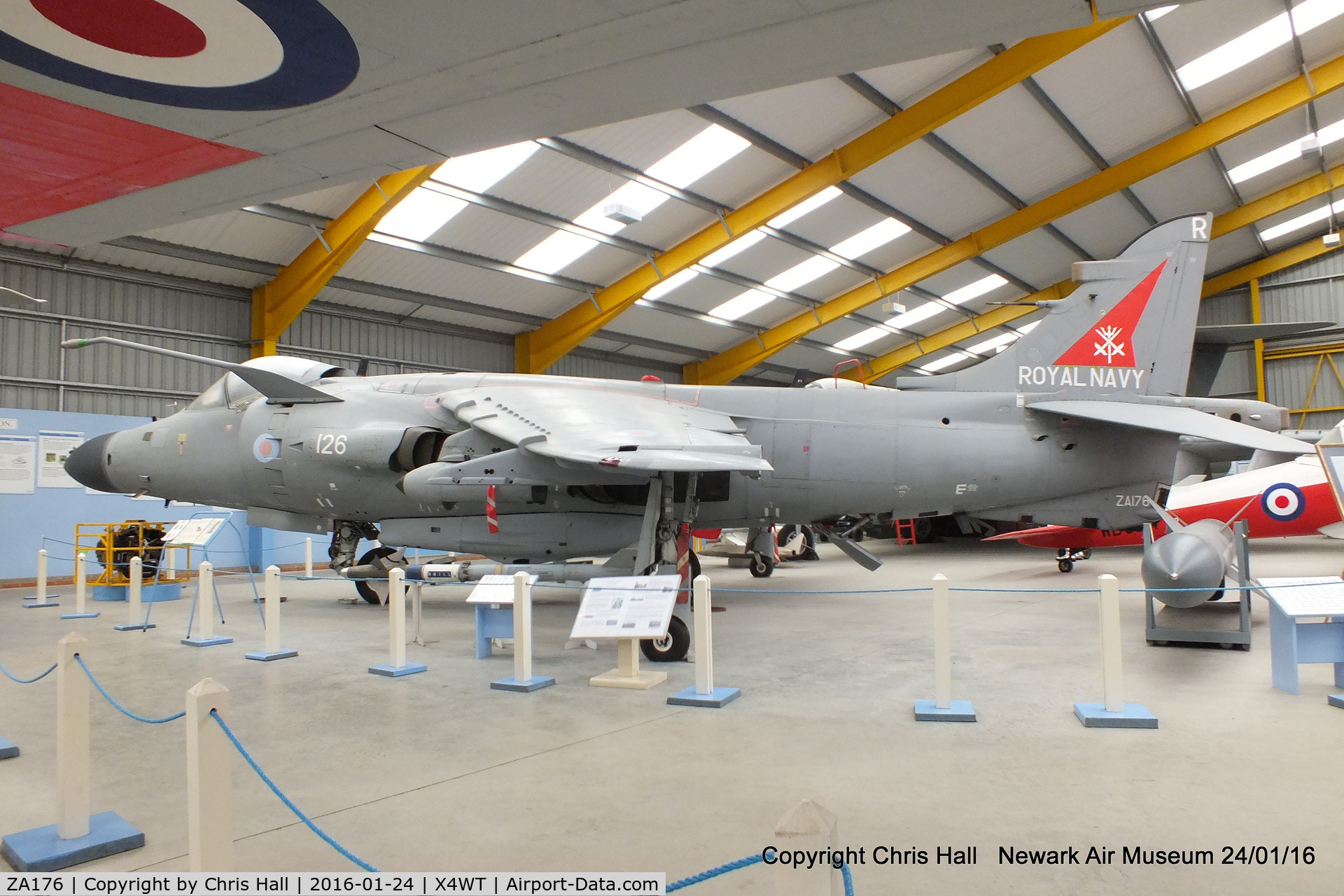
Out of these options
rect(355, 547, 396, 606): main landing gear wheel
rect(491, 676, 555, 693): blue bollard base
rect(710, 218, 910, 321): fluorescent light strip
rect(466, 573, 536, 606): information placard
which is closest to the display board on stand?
rect(491, 676, 555, 693): blue bollard base

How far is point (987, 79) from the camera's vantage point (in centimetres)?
1391

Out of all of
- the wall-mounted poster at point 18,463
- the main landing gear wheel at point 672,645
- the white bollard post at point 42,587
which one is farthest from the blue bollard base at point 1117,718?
the wall-mounted poster at point 18,463

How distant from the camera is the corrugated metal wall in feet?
48.2

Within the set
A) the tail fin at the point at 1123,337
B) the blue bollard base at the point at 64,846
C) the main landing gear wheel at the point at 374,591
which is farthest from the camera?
the main landing gear wheel at the point at 374,591

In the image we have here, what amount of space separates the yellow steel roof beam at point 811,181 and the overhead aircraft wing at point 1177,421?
4834 mm

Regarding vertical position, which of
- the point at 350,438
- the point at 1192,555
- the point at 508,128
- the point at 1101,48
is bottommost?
the point at 1192,555

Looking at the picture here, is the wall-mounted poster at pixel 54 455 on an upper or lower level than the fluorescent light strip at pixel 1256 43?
lower

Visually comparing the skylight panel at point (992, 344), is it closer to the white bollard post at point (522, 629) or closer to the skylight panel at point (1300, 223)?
the skylight panel at point (1300, 223)

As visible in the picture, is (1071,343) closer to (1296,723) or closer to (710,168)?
(1296,723)

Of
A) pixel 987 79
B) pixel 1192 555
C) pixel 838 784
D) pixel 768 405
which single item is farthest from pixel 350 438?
pixel 987 79

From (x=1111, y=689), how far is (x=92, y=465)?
12.6m

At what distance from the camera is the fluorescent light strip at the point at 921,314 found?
25906 millimetres

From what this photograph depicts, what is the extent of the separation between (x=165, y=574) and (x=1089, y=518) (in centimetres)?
1477

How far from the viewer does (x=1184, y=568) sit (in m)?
7.05
